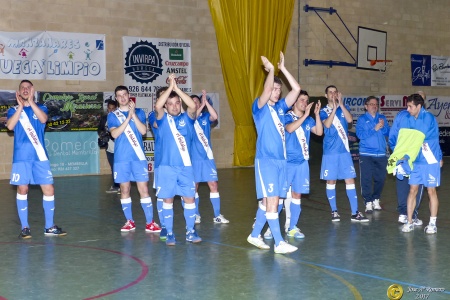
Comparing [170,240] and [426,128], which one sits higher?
[426,128]

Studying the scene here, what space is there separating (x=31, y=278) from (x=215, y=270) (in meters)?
1.72

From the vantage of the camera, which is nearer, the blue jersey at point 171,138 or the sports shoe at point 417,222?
the blue jersey at point 171,138

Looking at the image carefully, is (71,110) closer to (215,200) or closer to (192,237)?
(215,200)

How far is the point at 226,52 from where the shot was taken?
18.8m

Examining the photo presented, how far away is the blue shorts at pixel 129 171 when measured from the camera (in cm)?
858

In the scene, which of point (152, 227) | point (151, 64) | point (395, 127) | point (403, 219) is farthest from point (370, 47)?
point (152, 227)

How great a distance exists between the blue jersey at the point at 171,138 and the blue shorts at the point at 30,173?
5.03ft

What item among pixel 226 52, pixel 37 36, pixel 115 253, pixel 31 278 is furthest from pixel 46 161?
pixel 226 52

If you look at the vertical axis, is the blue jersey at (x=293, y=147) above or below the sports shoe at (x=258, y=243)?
above

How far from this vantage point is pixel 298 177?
848 centimetres

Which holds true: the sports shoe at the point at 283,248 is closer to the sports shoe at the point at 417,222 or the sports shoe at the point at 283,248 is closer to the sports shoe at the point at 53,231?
the sports shoe at the point at 417,222

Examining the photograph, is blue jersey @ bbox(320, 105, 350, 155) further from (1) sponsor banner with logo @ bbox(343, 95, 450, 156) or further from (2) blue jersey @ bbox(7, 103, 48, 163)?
(1) sponsor banner with logo @ bbox(343, 95, 450, 156)

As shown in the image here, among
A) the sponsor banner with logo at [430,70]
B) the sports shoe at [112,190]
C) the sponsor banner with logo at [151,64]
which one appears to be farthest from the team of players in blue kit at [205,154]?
the sponsor banner with logo at [430,70]

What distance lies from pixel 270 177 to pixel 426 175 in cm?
233
